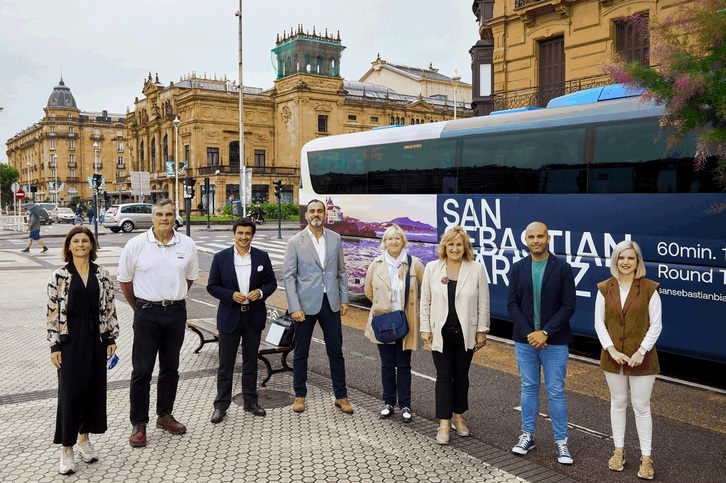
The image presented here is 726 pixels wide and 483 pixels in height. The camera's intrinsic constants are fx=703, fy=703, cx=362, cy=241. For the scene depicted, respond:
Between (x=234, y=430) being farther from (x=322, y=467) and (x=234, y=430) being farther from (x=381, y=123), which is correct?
(x=381, y=123)

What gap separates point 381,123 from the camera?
78.5 meters

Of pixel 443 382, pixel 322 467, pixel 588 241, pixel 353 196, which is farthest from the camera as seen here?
pixel 353 196

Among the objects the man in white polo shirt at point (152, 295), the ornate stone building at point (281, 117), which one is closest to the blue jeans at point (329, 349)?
the man in white polo shirt at point (152, 295)

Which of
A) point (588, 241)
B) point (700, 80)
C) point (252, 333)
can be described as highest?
point (700, 80)

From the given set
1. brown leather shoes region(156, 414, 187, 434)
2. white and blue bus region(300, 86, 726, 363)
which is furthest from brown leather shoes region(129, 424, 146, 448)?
white and blue bus region(300, 86, 726, 363)

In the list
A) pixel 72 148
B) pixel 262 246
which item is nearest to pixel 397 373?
pixel 262 246

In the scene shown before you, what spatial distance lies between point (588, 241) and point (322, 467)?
5.25 metres

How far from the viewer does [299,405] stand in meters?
6.82

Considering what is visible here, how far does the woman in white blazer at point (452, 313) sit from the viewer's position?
19.3 feet

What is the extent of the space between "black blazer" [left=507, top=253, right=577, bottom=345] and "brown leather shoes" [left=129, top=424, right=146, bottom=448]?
10.5ft

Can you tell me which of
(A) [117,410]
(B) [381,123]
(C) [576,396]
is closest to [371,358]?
(C) [576,396]

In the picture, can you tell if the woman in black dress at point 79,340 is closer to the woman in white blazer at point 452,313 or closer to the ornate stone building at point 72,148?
the woman in white blazer at point 452,313

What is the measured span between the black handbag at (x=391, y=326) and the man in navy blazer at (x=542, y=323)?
1.12m

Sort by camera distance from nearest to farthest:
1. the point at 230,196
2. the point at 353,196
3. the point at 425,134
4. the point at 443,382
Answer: the point at 443,382 < the point at 425,134 < the point at 353,196 < the point at 230,196
